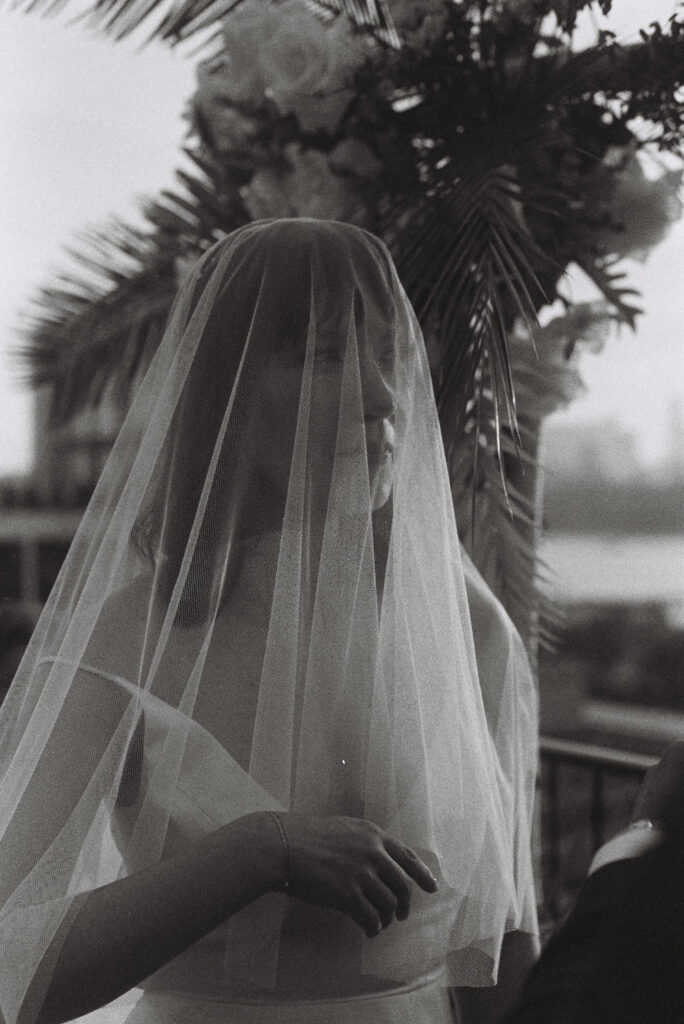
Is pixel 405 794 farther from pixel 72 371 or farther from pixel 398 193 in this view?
pixel 72 371

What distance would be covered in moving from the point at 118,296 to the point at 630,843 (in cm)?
175

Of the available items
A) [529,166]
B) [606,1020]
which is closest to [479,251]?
[529,166]

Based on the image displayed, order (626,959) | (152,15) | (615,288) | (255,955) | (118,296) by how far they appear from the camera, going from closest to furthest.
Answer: (626,959), (255,955), (615,288), (152,15), (118,296)

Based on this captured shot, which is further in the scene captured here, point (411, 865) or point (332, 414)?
point (332, 414)

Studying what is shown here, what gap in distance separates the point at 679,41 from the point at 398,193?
449 millimetres

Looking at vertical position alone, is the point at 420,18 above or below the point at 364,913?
above

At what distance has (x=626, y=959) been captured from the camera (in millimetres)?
543

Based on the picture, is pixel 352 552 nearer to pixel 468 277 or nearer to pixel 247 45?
pixel 468 277

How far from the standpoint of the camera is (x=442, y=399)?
1.41 m

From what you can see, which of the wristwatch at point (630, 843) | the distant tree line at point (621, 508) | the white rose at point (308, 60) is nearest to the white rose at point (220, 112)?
the white rose at point (308, 60)

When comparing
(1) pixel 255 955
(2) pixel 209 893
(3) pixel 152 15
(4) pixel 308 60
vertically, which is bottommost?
(1) pixel 255 955

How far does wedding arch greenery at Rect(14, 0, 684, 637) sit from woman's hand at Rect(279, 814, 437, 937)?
20.2 inches

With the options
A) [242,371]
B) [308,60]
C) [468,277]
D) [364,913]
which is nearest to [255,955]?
[364,913]

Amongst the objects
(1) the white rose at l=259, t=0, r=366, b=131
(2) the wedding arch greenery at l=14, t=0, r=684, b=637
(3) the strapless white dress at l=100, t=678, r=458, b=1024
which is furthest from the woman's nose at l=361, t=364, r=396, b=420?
(1) the white rose at l=259, t=0, r=366, b=131
